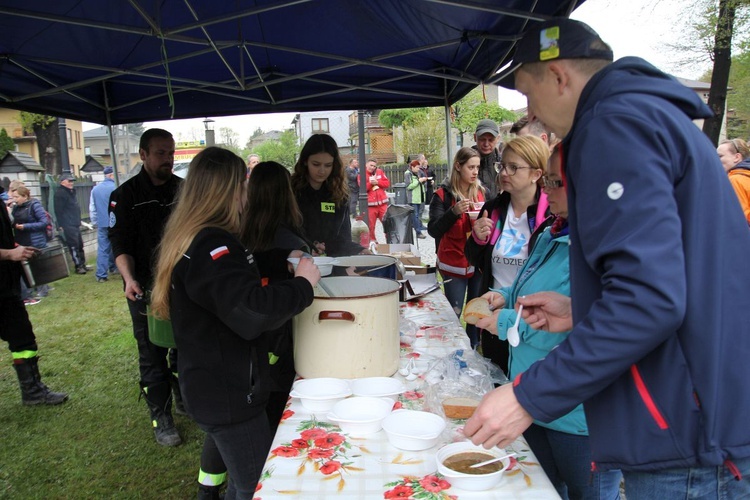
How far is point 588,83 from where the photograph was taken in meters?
0.97

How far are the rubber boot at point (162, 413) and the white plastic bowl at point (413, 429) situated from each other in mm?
2420

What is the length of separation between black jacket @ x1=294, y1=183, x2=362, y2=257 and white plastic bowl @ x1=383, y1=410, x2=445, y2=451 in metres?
2.10

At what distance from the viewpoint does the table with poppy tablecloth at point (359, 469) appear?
1109 millimetres

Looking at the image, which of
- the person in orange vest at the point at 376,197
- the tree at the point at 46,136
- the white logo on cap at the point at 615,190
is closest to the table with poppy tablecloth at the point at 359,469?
the white logo on cap at the point at 615,190

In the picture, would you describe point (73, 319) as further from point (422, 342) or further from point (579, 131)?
point (579, 131)

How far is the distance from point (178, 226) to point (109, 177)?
368 inches

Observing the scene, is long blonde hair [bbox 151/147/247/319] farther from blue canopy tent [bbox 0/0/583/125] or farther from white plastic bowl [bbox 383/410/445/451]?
blue canopy tent [bbox 0/0/583/125]

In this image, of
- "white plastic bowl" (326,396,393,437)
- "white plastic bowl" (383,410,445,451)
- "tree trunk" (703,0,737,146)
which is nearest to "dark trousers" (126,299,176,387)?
"white plastic bowl" (326,396,393,437)

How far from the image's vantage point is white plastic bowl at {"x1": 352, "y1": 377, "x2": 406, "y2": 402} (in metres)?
1.57

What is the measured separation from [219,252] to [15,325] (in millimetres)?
3203

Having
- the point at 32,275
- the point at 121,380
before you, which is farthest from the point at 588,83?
the point at 121,380

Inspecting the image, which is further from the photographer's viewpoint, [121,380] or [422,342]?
[121,380]

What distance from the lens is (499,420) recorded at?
3.16 feet

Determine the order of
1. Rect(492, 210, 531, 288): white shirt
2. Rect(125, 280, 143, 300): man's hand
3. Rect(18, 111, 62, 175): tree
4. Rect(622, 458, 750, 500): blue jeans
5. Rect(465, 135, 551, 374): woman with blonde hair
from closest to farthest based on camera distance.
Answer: Rect(622, 458, 750, 500): blue jeans
Rect(465, 135, 551, 374): woman with blonde hair
Rect(492, 210, 531, 288): white shirt
Rect(125, 280, 143, 300): man's hand
Rect(18, 111, 62, 175): tree
